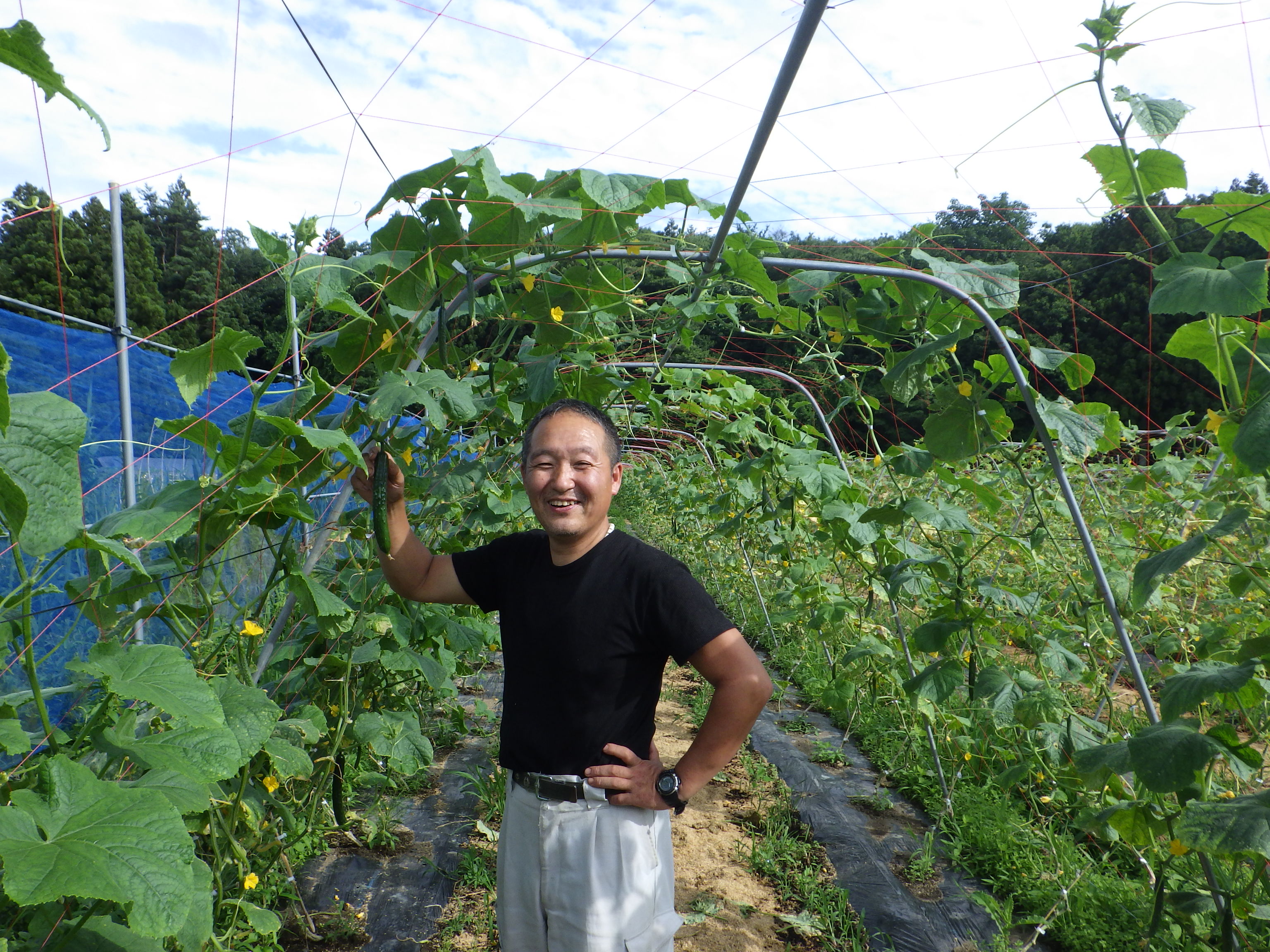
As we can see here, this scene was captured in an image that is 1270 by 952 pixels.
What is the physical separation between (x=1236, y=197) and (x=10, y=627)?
2.21m

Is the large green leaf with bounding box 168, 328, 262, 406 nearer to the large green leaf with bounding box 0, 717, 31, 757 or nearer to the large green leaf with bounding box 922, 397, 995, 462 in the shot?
the large green leaf with bounding box 0, 717, 31, 757

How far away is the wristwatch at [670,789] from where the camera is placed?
5.43 feet

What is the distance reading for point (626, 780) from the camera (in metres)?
1.63

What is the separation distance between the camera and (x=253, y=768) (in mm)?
1936

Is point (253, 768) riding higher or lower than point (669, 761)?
higher

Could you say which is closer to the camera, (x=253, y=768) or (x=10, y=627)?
(x=10, y=627)

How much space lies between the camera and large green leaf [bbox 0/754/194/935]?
834mm

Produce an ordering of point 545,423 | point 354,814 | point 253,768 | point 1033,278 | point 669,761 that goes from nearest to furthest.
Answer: point 545,423
point 253,768
point 354,814
point 669,761
point 1033,278

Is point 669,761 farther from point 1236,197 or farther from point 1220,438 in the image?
point 1236,197

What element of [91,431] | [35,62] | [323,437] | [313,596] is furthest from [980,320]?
[91,431]

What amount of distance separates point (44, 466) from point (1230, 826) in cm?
186

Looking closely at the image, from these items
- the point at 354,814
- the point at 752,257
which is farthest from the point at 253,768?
the point at 752,257

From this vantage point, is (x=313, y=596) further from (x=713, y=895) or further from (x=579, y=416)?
(x=713, y=895)

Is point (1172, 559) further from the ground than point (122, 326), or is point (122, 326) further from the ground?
point (122, 326)
